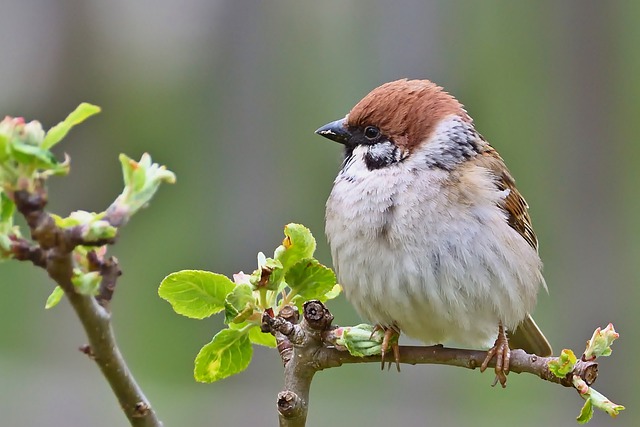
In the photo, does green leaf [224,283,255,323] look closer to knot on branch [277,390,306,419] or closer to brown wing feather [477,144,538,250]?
knot on branch [277,390,306,419]

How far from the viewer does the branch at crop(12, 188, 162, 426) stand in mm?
597

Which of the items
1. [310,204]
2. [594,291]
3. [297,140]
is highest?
[297,140]

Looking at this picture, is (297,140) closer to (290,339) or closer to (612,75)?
(612,75)

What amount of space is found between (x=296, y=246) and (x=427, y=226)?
57 centimetres

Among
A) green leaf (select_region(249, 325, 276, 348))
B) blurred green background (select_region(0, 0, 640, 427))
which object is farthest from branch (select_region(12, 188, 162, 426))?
blurred green background (select_region(0, 0, 640, 427))

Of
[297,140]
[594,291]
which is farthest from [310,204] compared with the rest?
[594,291]

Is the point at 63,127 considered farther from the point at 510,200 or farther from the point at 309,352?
the point at 510,200

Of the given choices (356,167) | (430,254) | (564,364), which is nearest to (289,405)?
(564,364)

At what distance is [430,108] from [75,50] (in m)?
1.37

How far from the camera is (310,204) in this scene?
250cm

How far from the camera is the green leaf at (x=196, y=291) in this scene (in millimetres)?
907

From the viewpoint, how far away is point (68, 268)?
23.6 inches

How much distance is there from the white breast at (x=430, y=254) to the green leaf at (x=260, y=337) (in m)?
0.45

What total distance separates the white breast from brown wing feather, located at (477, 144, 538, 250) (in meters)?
0.06
